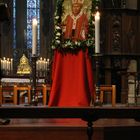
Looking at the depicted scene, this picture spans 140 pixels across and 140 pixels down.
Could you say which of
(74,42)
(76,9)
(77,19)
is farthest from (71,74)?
(76,9)

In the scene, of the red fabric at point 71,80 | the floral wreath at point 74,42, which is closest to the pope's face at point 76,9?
the floral wreath at point 74,42

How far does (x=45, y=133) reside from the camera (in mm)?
4992

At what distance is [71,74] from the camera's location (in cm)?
823

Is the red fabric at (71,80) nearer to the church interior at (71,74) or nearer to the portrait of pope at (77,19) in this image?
Answer: the church interior at (71,74)

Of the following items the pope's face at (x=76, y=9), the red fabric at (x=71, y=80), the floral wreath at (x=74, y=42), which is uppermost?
the pope's face at (x=76, y=9)

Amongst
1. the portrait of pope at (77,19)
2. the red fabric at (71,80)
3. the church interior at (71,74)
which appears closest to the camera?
the church interior at (71,74)

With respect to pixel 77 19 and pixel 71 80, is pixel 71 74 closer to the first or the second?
pixel 71 80

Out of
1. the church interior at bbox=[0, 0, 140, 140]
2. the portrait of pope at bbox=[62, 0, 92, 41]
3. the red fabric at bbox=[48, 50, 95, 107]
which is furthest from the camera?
the portrait of pope at bbox=[62, 0, 92, 41]

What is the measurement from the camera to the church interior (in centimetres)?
406

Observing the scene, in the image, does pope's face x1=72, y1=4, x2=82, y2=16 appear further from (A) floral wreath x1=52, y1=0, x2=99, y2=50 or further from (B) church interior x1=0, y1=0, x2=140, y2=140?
(A) floral wreath x1=52, y1=0, x2=99, y2=50

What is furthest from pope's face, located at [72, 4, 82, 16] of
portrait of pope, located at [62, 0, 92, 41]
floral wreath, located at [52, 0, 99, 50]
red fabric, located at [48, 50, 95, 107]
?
red fabric, located at [48, 50, 95, 107]

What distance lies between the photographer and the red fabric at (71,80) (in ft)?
26.3

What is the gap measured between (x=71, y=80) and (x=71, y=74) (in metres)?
0.10

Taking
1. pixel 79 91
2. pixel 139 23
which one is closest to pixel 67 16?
pixel 79 91
